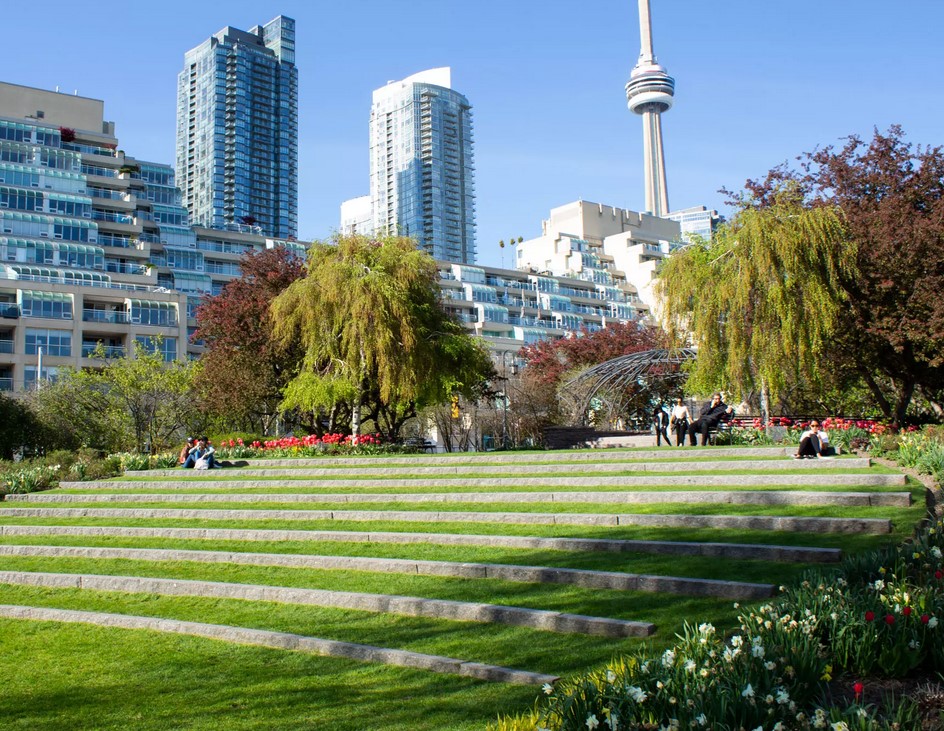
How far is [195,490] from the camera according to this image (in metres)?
19.5

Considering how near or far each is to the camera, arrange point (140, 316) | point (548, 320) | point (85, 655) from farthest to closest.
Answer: point (548, 320), point (140, 316), point (85, 655)

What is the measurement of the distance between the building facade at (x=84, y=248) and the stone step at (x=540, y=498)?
128 ft

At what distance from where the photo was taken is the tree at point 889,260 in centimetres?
2242

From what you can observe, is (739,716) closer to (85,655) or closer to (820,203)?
(85,655)

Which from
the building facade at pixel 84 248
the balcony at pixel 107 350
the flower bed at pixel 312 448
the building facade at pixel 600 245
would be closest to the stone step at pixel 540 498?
the flower bed at pixel 312 448

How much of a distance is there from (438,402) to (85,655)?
21.6m

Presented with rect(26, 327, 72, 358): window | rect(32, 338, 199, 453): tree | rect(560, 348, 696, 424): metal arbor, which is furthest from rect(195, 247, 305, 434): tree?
rect(26, 327, 72, 358): window

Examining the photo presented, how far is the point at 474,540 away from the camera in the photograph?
11.4 metres

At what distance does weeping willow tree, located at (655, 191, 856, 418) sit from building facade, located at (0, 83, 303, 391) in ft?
133

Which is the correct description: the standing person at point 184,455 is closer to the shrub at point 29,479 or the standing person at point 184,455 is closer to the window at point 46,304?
the shrub at point 29,479

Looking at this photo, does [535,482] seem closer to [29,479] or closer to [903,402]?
[29,479]

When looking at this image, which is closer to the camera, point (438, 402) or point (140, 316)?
point (438, 402)

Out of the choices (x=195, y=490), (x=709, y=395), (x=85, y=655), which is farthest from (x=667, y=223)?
(x=85, y=655)

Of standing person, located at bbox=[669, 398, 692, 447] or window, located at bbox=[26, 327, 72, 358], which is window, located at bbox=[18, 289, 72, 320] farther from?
standing person, located at bbox=[669, 398, 692, 447]
